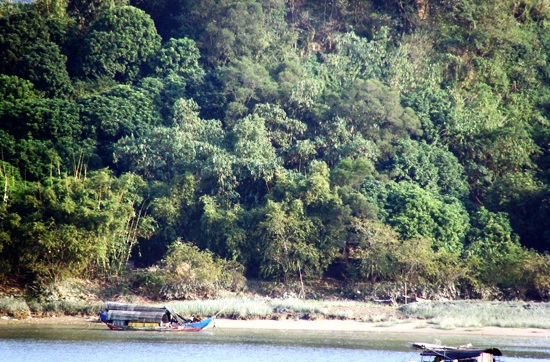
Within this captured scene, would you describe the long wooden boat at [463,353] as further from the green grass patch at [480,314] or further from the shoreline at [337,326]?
the green grass patch at [480,314]

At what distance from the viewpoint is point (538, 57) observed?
208 ft

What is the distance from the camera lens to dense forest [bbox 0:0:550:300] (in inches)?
1690

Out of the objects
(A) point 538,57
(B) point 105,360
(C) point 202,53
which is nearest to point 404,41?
(A) point 538,57

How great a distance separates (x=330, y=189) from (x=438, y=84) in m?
15.8

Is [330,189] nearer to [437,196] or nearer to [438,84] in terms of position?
[437,196]

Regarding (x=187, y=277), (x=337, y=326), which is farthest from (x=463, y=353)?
(x=187, y=277)

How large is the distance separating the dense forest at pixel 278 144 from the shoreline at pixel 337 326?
315 centimetres

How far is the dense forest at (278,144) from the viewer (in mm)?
42938

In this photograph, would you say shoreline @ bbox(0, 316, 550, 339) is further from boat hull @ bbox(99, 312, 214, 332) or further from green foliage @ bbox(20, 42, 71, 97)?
green foliage @ bbox(20, 42, 71, 97)

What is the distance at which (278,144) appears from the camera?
174 feet

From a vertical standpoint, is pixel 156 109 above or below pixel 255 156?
above

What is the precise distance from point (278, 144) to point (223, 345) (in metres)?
22.3

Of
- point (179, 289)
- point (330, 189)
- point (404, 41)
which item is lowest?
point (179, 289)

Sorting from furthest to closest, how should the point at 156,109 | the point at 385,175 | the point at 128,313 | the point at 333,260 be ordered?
the point at 156,109, the point at 385,175, the point at 333,260, the point at 128,313
